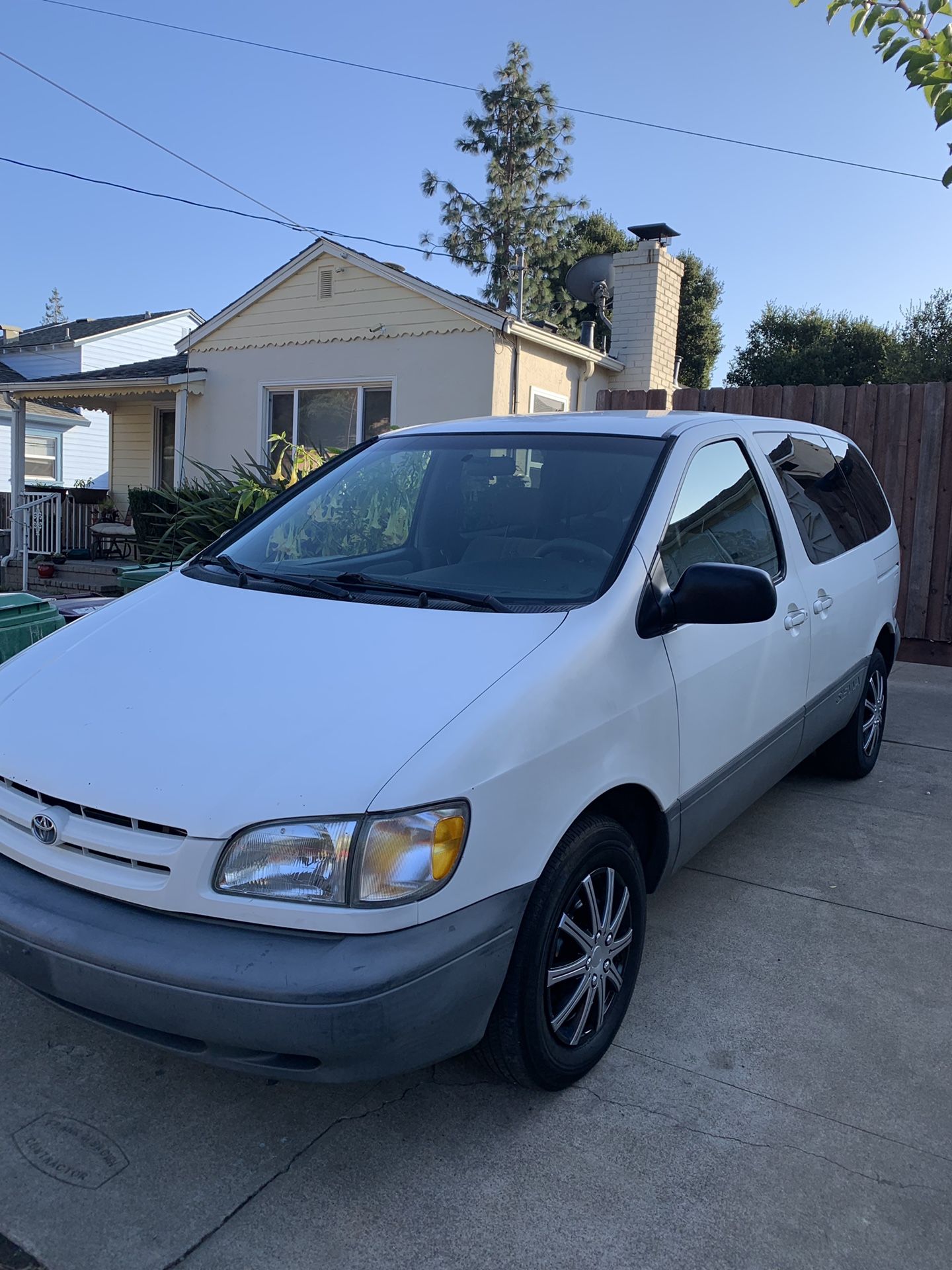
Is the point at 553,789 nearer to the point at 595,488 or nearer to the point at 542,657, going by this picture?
the point at 542,657

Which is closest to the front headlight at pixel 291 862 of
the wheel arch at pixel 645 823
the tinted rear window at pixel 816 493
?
the wheel arch at pixel 645 823

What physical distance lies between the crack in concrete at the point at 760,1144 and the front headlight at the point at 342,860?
3.12 ft

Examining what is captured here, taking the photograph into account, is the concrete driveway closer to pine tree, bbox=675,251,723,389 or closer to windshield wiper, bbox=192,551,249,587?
windshield wiper, bbox=192,551,249,587

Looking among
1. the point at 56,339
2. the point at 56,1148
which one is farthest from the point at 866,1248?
the point at 56,339

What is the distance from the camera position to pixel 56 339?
2777cm

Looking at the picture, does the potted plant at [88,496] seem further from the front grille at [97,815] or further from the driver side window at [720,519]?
the front grille at [97,815]

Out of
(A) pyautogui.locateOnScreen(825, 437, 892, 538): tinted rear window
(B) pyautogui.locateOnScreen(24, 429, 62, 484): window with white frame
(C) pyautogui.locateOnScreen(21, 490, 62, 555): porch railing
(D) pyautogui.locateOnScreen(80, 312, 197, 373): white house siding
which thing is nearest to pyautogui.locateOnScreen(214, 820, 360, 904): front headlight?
(A) pyautogui.locateOnScreen(825, 437, 892, 538): tinted rear window

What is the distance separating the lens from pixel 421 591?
2.85 meters

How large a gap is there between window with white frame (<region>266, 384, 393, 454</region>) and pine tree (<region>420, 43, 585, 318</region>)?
71.7 feet

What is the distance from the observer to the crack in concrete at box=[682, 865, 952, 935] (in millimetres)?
3602

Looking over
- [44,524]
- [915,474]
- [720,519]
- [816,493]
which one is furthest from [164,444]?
[720,519]

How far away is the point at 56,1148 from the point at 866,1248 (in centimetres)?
183

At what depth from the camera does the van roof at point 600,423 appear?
134 inches

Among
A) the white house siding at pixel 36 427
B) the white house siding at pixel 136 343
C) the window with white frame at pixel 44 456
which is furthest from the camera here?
the white house siding at pixel 136 343
